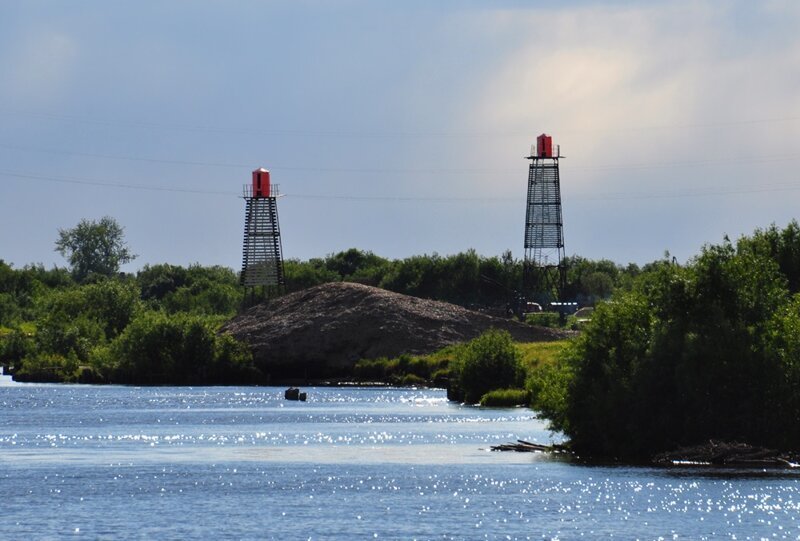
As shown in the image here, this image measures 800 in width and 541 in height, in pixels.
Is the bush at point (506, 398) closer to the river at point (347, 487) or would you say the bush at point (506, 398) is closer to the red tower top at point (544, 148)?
the river at point (347, 487)

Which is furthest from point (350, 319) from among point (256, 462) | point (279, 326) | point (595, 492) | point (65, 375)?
point (595, 492)

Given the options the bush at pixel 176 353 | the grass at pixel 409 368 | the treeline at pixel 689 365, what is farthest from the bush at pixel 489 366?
the bush at pixel 176 353

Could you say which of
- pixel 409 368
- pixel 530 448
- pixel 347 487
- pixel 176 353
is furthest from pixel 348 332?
pixel 347 487

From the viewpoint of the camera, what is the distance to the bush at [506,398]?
407ft

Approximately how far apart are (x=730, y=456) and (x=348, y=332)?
10997 centimetres

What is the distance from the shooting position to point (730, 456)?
72688 mm

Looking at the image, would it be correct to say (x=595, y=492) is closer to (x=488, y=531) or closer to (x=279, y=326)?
(x=488, y=531)

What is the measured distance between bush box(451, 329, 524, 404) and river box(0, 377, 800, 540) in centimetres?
2008

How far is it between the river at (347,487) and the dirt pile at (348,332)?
7193 cm

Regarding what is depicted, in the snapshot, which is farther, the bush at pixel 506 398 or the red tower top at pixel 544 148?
the red tower top at pixel 544 148

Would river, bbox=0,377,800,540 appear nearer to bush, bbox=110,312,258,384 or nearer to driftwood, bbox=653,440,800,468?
driftwood, bbox=653,440,800,468

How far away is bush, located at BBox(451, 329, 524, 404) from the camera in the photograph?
128 m

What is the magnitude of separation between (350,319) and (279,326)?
8017mm

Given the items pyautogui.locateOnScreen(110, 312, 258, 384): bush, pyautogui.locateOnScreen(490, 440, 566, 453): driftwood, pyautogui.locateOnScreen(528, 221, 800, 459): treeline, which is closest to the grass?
pyautogui.locateOnScreen(110, 312, 258, 384): bush
